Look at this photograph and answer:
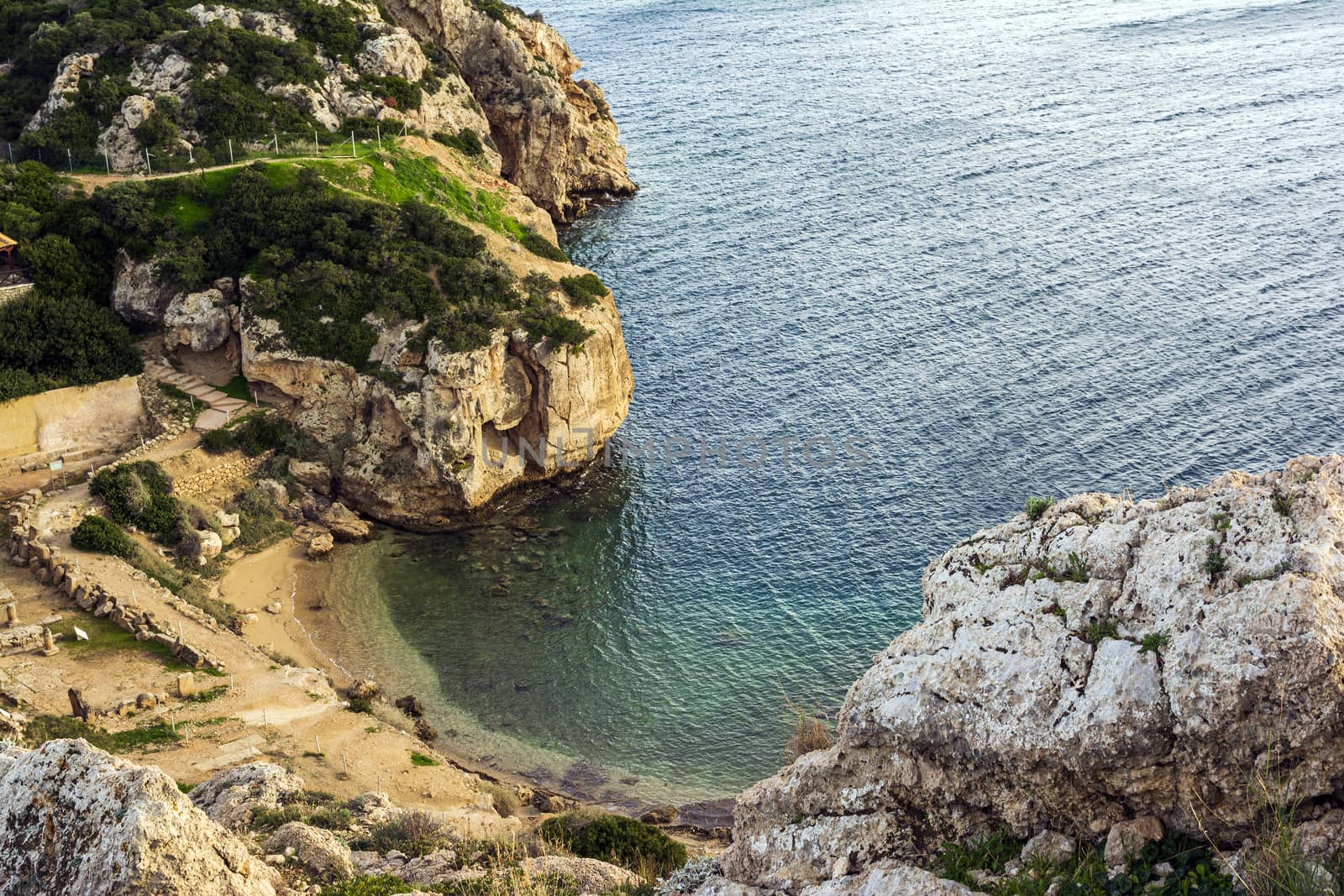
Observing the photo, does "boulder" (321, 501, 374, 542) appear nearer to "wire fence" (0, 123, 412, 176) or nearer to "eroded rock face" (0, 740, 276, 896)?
"wire fence" (0, 123, 412, 176)

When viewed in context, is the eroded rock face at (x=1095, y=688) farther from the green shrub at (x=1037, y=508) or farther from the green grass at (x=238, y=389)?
the green grass at (x=238, y=389)

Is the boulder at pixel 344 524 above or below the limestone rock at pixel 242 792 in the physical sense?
below

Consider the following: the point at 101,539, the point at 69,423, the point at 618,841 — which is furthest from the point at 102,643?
the point at 618,841

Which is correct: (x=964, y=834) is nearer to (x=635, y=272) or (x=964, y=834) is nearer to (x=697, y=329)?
(x=697, y=329)

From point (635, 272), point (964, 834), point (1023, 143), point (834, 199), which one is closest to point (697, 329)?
point (635, 272)

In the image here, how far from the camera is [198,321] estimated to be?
197 ft

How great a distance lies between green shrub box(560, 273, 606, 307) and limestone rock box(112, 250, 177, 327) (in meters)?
20.5

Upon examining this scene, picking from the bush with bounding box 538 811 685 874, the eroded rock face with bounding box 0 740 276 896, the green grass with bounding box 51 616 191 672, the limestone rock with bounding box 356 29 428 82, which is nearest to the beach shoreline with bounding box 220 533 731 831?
the green grass with bounding box 51 616 191 672

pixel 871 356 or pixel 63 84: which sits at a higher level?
pixel 63 84

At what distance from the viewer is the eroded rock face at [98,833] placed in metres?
17.4

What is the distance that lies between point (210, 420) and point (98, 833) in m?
43.8

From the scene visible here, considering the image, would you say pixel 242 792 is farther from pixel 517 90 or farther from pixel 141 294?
pixel 517 90

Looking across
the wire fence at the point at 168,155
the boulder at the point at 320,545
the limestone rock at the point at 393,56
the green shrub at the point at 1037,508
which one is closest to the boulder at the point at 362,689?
the boulder at the point at 320,545

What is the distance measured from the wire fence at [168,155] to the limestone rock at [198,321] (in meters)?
12.1
